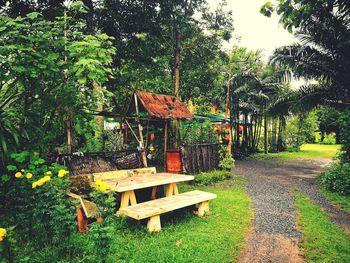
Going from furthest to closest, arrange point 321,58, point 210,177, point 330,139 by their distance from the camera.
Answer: point 330,139 → point 321,58 → point 210,177

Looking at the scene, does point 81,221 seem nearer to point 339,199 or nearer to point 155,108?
point 155,108

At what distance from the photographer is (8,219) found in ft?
16.2

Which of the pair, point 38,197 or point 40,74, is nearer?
point 38,197

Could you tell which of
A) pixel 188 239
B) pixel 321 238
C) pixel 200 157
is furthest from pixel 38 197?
pixel 200 157

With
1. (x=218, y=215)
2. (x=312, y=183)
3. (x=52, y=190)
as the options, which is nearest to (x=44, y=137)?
(x=52, y=190)

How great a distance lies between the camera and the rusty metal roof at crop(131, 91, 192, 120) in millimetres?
8470

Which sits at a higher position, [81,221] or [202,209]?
[81,221]

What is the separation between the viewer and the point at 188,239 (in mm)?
4492

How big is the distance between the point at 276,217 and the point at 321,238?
50.5 inches

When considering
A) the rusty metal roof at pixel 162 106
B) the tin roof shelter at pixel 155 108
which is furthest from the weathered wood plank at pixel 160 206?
the rusty metal roof at pixel 162 106

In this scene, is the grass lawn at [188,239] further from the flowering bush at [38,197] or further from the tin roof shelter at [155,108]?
the tin roof shelter at [155,108]

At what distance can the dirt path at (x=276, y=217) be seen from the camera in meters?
4.09

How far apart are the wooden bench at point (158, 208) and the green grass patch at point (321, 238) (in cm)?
215

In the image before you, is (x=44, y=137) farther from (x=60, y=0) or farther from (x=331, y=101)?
(x=331, y=101)
